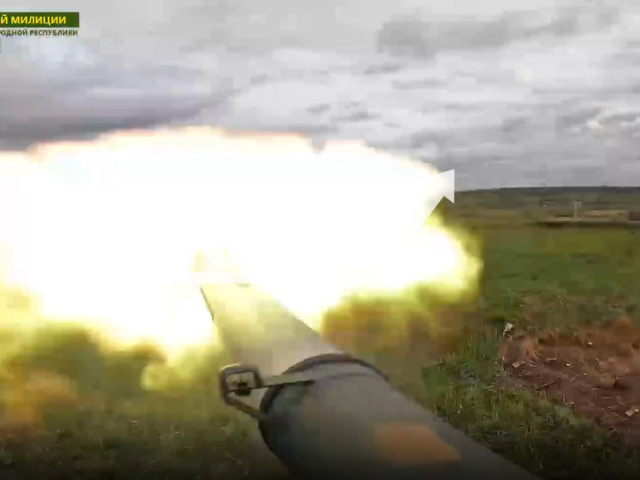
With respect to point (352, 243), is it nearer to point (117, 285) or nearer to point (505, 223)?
point (505, 223)

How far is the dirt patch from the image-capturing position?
2412 mm

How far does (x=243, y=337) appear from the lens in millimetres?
2215

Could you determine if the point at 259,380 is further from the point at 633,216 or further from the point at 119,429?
the point at 633,216

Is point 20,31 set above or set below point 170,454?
above

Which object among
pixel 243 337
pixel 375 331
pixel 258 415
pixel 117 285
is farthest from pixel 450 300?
pixel 117 285

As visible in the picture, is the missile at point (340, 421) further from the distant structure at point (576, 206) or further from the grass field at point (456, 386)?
the distant structure at point (576, 206)

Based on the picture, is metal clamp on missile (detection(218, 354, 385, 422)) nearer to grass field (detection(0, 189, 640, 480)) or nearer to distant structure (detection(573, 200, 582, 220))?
grass field (detection(0, 189, 640, 480))

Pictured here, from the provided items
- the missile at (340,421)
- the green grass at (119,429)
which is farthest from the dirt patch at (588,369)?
the green grass at (119,429)

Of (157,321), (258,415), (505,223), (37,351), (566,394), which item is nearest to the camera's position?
(258,415)

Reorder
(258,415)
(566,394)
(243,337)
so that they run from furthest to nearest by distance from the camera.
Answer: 1. (566,394)
2. (243,337)
3. (258,415)

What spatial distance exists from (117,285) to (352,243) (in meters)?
1.22

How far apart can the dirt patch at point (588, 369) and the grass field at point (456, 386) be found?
0.04 meters

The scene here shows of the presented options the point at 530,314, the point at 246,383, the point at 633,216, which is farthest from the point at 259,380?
the point at 633,216

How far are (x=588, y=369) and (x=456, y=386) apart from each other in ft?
1.65
